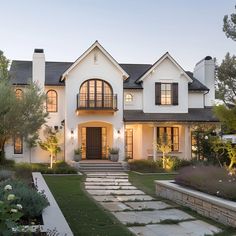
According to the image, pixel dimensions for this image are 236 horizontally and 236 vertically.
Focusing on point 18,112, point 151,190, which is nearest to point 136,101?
point 18,112

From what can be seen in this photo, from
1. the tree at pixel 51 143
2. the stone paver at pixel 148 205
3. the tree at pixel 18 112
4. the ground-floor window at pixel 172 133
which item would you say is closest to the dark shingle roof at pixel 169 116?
the ground-floor window at pixel 172 133

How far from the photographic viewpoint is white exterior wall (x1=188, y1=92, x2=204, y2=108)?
102 feet

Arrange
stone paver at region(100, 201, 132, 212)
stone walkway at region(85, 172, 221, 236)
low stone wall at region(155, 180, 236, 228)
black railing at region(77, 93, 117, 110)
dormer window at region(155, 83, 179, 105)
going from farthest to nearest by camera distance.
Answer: dormer window at region(155, 83, 179, 105), black railing at region(77, 93, 117, 110), stone paver at region(100, 201, 132, 212), low stone wall at region(155, 180, 236, 228), stone walkway at region(85, 172, 221, 236)

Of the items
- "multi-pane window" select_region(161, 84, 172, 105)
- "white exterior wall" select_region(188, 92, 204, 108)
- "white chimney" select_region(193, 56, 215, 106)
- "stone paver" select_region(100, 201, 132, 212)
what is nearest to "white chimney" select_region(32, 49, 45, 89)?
"multi-pane window" select_region(161, 84, 172, 105)

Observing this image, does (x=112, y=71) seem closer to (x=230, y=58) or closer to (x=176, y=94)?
(x=176, y=94)

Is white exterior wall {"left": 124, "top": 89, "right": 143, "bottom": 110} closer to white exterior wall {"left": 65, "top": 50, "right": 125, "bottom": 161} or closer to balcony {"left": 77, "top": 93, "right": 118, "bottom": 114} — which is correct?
white exterior wall {"left": 65, "top": 50, "right": 125, "bottom": 161}

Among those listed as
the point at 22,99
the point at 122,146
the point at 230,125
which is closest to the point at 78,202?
the point at 230,125

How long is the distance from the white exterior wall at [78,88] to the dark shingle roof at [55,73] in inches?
39.6

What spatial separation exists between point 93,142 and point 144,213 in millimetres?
18353

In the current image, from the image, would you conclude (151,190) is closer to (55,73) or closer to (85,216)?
(85,216)

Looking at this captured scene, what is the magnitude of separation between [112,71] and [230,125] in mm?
14363

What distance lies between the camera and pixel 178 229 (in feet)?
30.7

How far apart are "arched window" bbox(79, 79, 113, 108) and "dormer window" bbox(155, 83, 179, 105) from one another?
356cm

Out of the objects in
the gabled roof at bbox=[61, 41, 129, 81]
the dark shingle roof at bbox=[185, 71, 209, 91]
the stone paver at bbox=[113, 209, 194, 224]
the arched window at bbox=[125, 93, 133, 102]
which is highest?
the gabled roof at bbox=[61, 41, 129, 81]
